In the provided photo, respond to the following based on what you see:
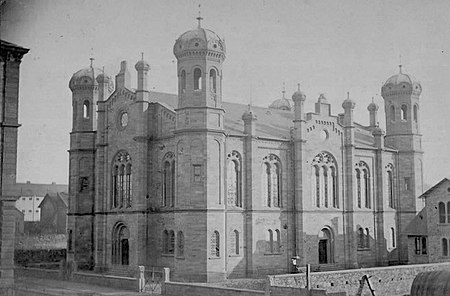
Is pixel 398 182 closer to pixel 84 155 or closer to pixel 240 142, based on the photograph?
pixel 240 142

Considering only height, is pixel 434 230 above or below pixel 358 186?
below

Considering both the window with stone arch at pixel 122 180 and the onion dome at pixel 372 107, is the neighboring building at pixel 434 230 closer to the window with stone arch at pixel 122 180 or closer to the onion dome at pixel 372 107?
the onion dome at pixel 372 107

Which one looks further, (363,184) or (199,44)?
(363,184)

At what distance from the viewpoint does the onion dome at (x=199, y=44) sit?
39188 millimetres

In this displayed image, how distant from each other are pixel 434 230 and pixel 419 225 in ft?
5.35

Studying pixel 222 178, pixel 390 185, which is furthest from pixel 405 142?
pixel 222 178

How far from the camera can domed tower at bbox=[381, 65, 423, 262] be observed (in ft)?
169

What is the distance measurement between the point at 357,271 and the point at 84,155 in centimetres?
2094

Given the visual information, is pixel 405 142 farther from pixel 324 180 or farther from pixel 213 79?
pixel 213 79

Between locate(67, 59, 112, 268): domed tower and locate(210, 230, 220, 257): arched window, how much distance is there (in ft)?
38.1

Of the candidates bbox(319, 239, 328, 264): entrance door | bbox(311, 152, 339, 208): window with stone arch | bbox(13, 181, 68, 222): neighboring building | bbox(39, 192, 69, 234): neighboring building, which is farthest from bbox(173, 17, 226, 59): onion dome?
bbox(13, 181, 68, 222): neighboring building

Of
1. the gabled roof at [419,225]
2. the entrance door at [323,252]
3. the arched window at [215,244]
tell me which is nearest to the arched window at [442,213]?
the gabled roof at [419,225]

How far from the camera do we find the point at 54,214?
3031 inches

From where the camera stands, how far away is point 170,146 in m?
41.5
